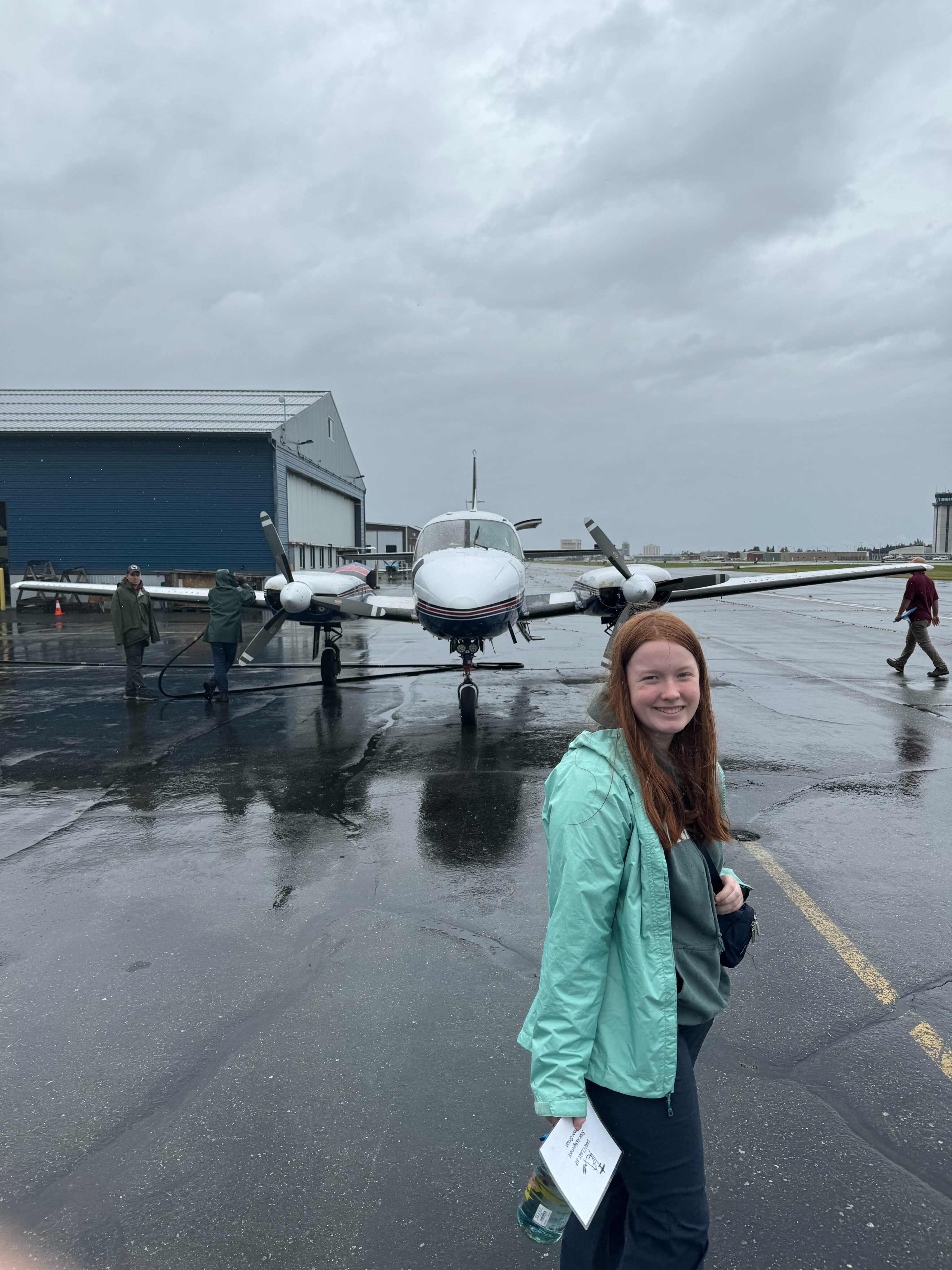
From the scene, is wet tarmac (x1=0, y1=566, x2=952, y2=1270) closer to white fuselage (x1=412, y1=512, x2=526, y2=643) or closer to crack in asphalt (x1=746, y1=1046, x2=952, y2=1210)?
crack in asphalt (x1=746, y1=1046, x2=952, y2=1210)

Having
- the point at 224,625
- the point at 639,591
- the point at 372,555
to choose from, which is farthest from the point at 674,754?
the point at 372,555

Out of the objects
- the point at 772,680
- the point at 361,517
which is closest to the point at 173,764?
the point at 772,680

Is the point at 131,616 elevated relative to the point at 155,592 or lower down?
lower down

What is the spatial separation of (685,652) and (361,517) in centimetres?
4962

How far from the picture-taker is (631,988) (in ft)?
5.96

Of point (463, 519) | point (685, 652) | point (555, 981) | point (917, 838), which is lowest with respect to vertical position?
point (917, 838)

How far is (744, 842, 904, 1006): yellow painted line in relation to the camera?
3697 millimetres

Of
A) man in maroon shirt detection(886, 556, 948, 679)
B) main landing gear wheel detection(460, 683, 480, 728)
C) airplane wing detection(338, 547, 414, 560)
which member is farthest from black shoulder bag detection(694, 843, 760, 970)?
man in maroon shirt detection(886, 556, 948, 679)

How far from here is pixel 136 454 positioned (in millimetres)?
31109

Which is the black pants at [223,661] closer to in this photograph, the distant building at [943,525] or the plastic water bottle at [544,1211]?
the plastic water bottle at [544,1211]

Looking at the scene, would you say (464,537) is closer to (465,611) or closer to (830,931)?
(465,611)

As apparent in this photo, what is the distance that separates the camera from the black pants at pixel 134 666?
11695 mm

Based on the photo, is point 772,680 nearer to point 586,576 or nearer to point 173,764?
point 586,576

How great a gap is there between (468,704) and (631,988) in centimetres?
783
